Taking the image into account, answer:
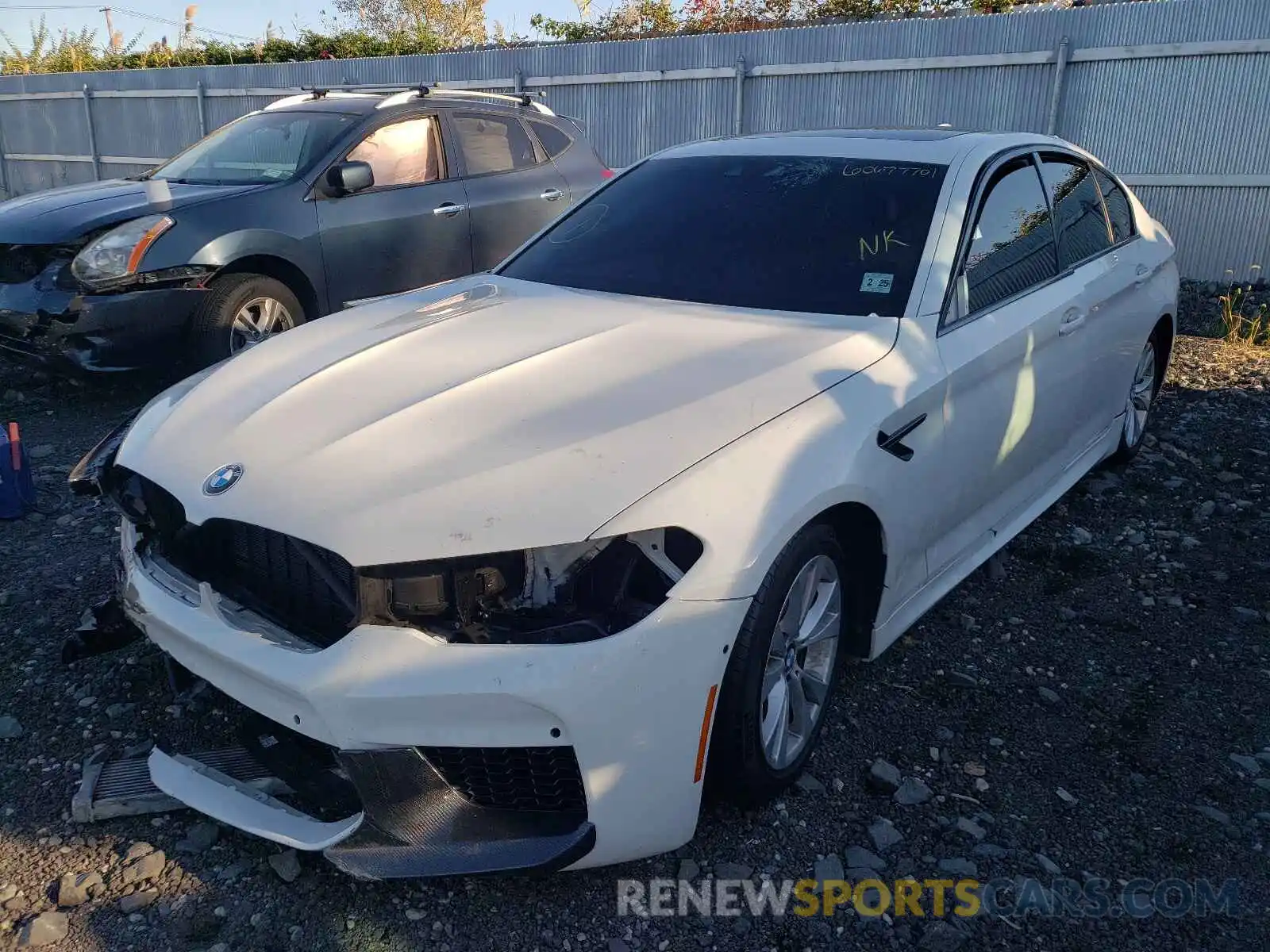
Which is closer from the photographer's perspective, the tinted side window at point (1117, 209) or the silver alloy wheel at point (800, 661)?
the silver alloy wheel at point (800, 661)

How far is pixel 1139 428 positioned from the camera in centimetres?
532

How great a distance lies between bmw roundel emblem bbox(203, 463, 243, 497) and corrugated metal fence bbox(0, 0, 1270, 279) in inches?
241

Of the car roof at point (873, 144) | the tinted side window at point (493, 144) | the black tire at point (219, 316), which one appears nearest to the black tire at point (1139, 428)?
the car roof at point (873, 144)

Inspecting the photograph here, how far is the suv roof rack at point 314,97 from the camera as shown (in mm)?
6922

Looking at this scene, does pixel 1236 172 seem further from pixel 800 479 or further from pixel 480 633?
pixel 480 633

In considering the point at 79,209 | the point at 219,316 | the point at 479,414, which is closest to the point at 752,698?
the point at 479,414

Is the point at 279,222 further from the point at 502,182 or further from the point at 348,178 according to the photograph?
the point at 502,182

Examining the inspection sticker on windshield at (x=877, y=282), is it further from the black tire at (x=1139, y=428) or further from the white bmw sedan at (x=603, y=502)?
the black tire at (x=1139, y=428)

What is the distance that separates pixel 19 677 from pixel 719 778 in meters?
2.23

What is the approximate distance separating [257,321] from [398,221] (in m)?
1.11

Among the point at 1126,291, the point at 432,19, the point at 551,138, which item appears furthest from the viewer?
the point at 432,19

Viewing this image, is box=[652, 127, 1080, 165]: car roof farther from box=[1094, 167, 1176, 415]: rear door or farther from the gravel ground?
the gravel ground

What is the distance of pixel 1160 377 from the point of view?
5594mm

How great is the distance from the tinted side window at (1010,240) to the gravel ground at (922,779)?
118 cm
